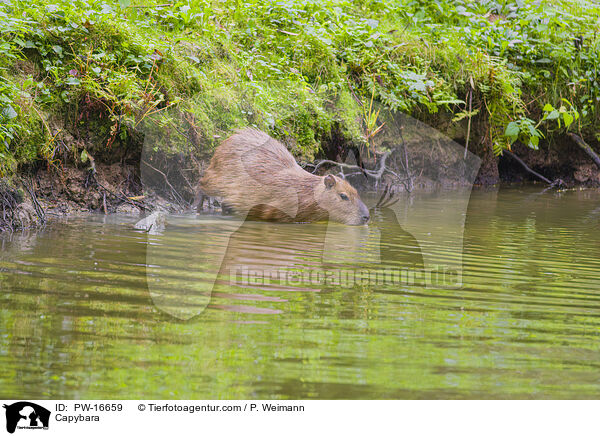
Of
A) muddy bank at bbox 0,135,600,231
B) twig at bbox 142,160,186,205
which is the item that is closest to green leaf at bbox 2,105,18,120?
muddy bank at bbox 0,135,600,231

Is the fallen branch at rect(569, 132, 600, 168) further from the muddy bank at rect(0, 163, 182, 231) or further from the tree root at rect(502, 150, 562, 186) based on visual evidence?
the muddy bank at rect(0, 163, 182, 231)

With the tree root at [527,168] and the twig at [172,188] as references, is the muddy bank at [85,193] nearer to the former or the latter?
the twig at [172,188]

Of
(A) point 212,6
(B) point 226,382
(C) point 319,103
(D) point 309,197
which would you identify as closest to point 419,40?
(C) point 319,103

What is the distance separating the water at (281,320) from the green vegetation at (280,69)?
1.35m

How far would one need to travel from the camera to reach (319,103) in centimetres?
682

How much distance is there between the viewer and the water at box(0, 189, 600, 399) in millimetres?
1942

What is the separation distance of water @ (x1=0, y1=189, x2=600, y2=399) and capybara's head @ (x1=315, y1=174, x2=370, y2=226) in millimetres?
1194

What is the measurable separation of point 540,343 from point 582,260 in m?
1.95

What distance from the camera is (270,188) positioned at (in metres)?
5.77
